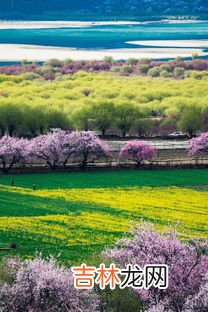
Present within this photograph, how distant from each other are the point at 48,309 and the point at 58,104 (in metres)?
58.8

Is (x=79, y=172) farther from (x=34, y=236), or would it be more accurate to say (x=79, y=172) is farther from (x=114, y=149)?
(x=34, y=236)

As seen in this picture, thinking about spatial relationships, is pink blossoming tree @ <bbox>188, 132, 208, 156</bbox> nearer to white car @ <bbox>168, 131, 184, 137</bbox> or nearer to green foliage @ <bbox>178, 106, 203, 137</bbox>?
white car @ <bbox>168, 131, 184, 137</bbox>

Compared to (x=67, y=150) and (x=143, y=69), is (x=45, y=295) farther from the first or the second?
(x=143, y=69)

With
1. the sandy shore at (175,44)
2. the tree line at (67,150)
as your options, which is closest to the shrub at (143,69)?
the sandy shore at (175,44)

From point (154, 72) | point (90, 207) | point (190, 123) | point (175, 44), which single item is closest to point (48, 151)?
point (90, 207)

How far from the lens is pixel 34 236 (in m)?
46.2

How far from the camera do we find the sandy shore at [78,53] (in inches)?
6422

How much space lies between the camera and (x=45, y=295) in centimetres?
3067

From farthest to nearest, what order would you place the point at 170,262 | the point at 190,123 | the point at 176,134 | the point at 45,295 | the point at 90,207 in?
the point at 190,123, the point at 176,134, the point at 90,207, the point at 170,262, the point at 45,295

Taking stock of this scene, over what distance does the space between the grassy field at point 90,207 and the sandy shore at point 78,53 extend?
324 ft

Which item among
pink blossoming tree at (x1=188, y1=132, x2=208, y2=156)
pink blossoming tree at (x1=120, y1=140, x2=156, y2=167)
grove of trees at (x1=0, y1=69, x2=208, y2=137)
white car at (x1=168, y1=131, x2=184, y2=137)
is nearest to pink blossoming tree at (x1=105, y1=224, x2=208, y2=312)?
pink blossoming tree at (x1=120, y1=140, x2=156, y2=167)

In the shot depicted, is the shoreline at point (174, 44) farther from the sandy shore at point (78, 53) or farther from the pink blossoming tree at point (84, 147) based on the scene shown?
the pink blossoming tree at point (84, 147)

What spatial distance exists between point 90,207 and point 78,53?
121 meters

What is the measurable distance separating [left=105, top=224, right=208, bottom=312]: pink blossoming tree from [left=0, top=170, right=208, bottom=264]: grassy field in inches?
241
